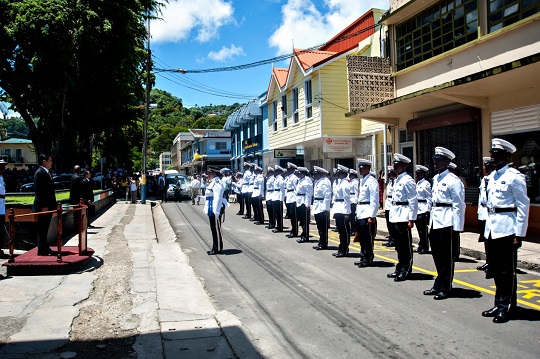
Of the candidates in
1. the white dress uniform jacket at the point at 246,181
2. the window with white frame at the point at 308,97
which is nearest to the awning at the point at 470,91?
the white dress uniform jacket at the point at 246,181

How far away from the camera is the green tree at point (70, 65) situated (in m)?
24.5

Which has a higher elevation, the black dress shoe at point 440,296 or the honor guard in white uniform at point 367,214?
the honor guard in white uniform at point 367,214

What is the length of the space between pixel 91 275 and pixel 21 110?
2478cm

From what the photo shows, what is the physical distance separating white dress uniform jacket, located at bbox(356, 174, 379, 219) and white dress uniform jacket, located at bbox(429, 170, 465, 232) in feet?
6.15

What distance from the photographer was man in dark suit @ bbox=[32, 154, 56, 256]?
8258 mm

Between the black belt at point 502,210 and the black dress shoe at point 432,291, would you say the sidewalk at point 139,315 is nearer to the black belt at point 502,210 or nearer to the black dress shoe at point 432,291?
the black dress shoe at point 432,291

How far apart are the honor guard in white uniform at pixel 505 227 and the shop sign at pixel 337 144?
50.1 feet

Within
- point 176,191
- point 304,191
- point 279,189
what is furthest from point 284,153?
point 304,191

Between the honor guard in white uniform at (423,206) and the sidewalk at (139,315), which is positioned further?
the honor guard in white uniform at (423,206)

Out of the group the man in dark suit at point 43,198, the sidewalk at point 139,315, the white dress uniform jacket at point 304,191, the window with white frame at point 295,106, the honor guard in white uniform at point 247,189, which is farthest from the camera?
the window with white frame at point 295,106

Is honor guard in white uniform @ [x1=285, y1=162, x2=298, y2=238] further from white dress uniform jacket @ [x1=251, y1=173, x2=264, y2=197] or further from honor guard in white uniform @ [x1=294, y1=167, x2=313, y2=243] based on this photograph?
white dress uniform jacket @ [x1=251, y1=173, x2=264, y2=197]

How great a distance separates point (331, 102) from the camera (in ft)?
70.2

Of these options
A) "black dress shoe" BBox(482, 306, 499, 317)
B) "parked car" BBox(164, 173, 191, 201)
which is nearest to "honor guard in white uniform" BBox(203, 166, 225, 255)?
"black dress shoe" BBox(482, 306, 499, 317)

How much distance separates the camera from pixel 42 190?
841 centimetres
